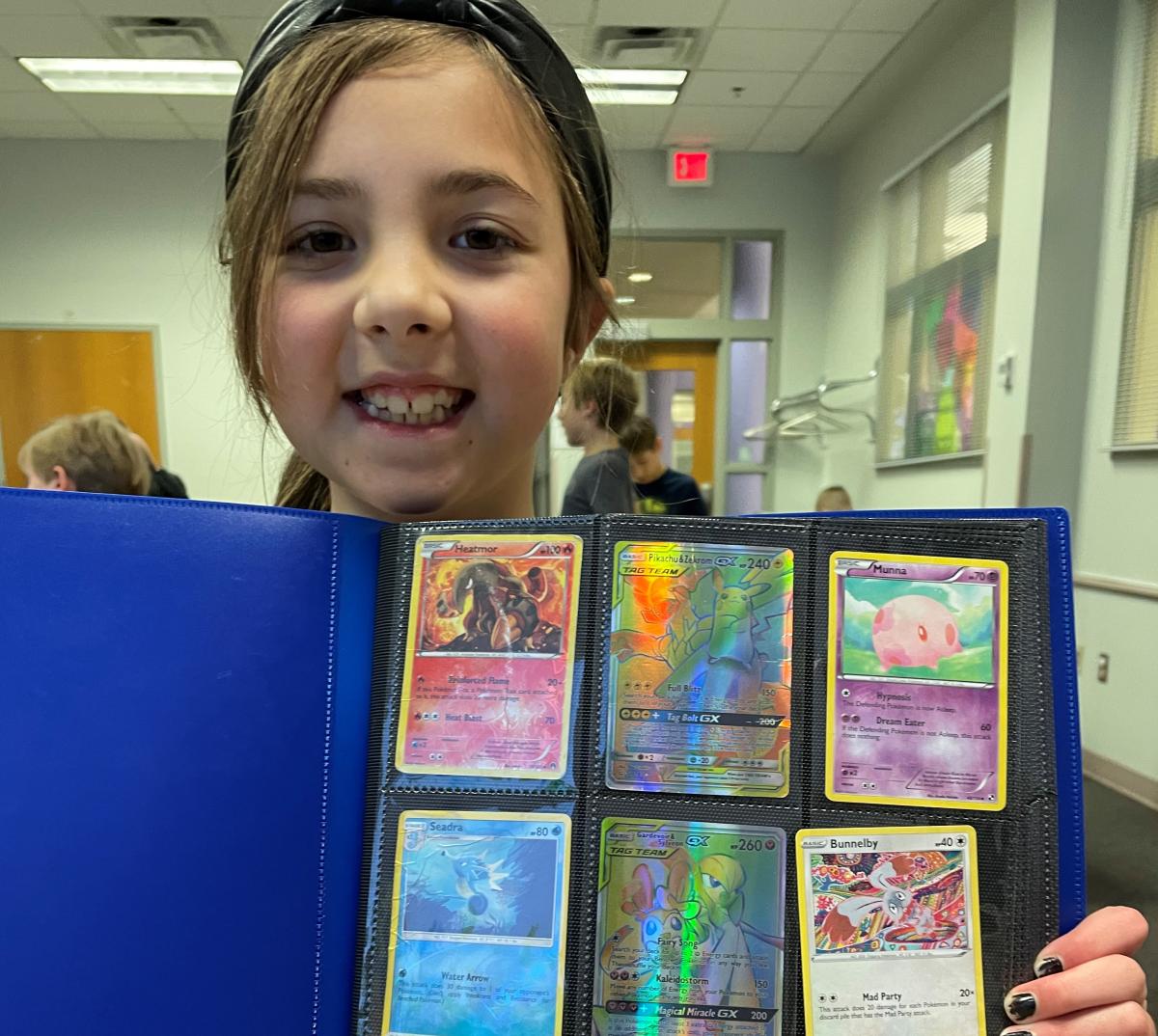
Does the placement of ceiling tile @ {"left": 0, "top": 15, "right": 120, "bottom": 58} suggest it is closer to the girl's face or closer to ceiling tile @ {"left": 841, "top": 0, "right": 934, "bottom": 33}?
ceiling tile @ {"left": 841, "top": 0, "right": 934, "bottom": 33}

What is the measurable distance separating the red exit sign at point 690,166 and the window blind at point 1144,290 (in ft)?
7.49

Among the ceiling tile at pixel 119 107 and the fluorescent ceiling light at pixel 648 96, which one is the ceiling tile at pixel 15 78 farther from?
the fluorescent ceiling light at pixel 648 96

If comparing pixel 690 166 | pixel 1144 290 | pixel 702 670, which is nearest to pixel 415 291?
pixel 702 670

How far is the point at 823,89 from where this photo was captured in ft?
11.8

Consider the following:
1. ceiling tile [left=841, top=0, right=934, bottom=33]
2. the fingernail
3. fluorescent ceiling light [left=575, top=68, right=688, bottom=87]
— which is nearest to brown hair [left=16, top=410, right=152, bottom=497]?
the fingernail

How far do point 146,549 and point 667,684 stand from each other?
1.00ft

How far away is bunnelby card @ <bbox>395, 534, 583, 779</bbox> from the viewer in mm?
449

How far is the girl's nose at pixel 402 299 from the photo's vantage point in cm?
46

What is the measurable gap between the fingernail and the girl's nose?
0.48 metres

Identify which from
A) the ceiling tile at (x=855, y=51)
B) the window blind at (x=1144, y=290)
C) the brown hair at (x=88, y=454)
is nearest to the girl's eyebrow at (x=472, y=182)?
the brown hair at (x=88, y=454)

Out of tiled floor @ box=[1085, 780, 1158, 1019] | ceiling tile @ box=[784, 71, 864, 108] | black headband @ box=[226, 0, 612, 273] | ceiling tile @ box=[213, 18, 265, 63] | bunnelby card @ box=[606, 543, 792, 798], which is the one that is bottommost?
tiled floor @ box=[1085, 780, 1158, 1019]

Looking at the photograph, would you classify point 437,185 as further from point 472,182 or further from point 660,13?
point 660,13

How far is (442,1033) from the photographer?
425mm

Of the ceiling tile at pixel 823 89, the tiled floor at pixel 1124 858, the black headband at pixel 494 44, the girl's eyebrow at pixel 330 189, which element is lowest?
the tiled floor at pixel 1124 858
